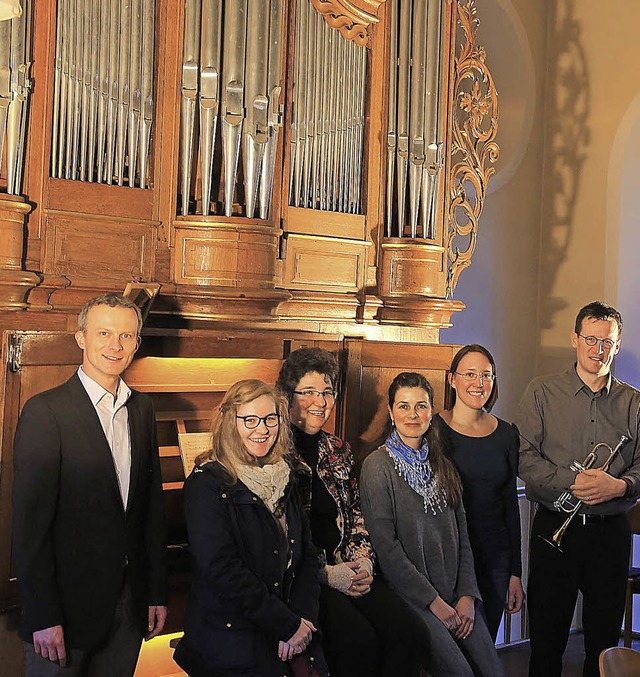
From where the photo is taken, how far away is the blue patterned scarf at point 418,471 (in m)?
4.28

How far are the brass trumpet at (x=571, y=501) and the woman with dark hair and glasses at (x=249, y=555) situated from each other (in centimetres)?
129

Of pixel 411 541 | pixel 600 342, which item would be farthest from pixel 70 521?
pixel 600 342

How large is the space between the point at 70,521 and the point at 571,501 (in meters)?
2.26

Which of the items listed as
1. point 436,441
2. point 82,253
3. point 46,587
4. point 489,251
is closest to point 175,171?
point 82,253

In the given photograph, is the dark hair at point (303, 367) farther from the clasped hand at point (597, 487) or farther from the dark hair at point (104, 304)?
the clasped hand at point (597, 487)

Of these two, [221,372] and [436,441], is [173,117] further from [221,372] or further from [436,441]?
[436,441]

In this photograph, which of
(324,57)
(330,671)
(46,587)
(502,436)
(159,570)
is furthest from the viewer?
(324,57)

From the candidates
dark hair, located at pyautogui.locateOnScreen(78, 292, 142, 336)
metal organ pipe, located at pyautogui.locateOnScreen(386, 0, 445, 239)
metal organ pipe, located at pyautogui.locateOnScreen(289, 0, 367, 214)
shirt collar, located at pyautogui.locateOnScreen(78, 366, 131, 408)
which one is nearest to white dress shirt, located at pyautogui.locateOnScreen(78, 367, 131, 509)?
shirt collar, located at pyautogui.locateOnScreen(78, 366, 131, 408)

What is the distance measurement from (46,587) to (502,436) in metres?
2.13

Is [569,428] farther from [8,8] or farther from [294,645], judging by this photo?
[8,8]

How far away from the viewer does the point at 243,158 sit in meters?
4.84

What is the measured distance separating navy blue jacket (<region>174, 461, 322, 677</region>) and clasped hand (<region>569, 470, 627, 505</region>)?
1.44 m

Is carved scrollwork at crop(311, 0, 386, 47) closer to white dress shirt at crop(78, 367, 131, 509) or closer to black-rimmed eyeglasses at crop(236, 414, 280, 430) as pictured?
black-rimmed eyeglasses at crop(236, 414, 280, 430)

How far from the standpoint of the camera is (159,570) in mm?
3646
